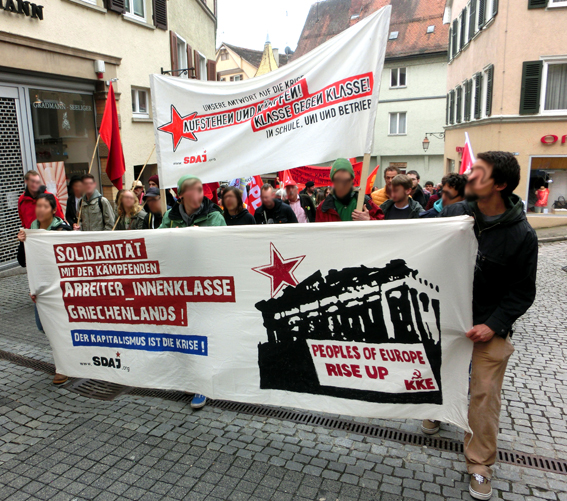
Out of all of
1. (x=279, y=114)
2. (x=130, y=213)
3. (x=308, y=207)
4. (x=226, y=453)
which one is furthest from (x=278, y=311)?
(x=308, y=207)

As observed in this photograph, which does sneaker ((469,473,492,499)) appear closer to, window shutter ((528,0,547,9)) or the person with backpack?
the person with backpack

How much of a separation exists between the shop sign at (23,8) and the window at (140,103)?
427cm

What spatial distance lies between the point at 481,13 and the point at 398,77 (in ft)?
60.0

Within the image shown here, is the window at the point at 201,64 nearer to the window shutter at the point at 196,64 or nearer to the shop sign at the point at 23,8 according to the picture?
the window shutter at the point at 196,64

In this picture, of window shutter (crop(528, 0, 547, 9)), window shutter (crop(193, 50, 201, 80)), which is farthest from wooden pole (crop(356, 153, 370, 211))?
window shutter (crop(193, 50, 201, 80))

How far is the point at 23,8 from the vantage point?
9.59 metres

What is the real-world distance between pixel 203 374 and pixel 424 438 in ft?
5.78

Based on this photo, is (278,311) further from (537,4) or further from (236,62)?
(236,62)

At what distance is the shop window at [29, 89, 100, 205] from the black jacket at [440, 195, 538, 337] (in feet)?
29.5

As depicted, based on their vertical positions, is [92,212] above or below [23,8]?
below

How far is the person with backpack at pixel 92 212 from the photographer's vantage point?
21.5 feet

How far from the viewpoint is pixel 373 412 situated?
3188mm

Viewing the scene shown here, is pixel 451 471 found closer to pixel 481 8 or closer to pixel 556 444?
pixel 556 444

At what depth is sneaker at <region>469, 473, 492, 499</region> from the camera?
2.92m
